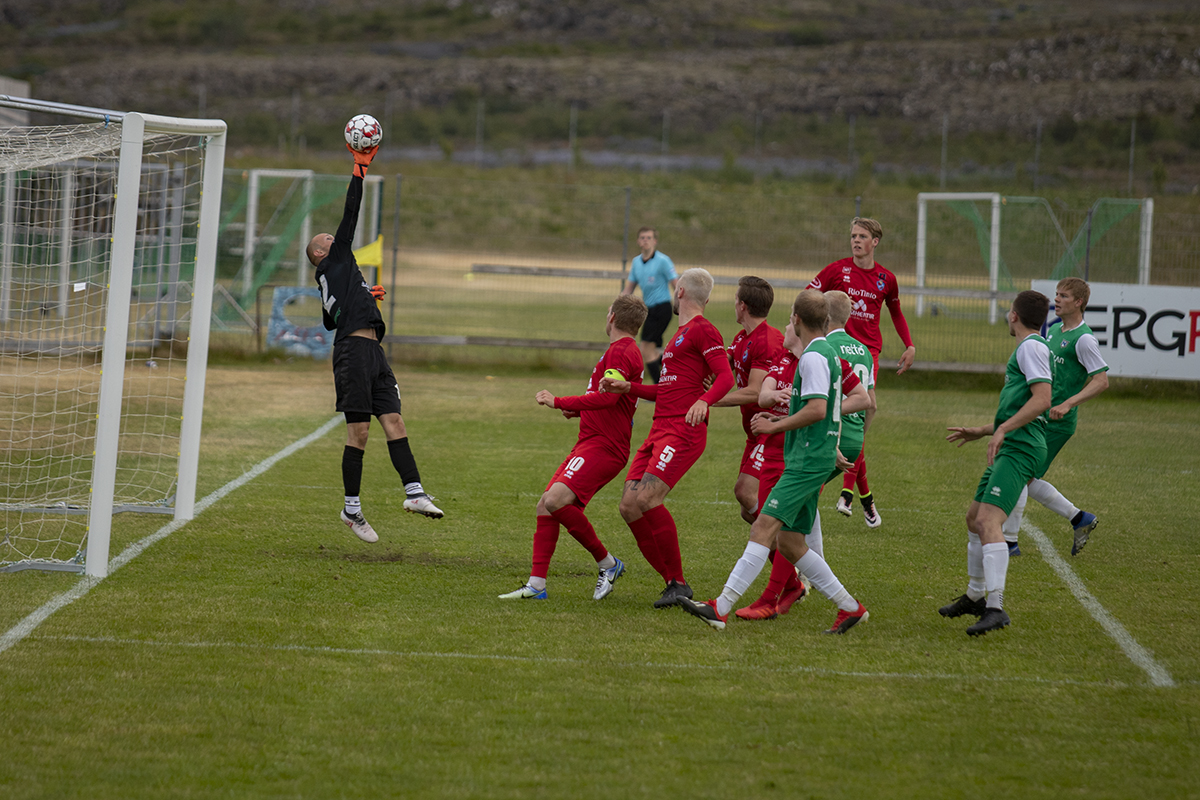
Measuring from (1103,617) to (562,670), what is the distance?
10.3ft

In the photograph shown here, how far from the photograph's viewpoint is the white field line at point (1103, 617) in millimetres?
5184

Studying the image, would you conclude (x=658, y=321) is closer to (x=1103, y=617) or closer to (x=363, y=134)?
(x=363, y=134)

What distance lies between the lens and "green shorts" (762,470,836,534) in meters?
5.40

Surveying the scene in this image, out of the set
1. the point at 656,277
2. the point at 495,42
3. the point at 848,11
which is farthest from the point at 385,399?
the point at 848,11

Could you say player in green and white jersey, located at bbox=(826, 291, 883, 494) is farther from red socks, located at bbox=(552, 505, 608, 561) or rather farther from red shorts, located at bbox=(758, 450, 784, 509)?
red socks, located at bbox=(552, 505, 608, 561)

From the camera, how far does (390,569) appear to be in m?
6.65

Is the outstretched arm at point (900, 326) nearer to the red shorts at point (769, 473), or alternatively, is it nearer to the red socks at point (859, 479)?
the red socks at point (859, 479)

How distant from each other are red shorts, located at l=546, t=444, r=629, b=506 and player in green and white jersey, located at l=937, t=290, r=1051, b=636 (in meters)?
1.94

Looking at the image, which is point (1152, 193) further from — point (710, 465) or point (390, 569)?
point (390, 569)

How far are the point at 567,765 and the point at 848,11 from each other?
8169cm

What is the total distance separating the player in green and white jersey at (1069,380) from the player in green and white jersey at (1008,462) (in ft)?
2.56

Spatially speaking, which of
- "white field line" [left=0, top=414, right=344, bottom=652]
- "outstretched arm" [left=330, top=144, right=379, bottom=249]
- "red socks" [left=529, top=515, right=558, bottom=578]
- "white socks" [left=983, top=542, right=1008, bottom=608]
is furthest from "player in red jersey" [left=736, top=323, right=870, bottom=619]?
"white field line" [left=0, top=414, right=344, bottom=652]

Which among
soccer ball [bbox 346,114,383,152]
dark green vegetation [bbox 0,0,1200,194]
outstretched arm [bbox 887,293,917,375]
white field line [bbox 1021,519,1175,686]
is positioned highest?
dark green vegetation [bbox 0,0,1200,194]

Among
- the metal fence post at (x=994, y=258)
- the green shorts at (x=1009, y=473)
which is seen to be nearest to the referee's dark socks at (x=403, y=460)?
the green shorts at (x=1009, y=473)
